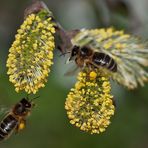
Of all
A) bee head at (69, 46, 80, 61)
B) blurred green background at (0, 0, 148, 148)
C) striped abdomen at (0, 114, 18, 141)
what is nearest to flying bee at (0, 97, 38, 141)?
striped abdomen at (0, 114, 18, 141)

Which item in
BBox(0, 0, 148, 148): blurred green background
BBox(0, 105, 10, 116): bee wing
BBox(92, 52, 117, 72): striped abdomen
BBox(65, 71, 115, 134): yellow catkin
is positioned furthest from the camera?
BBox(0, 0, 148, 148): blurred green background

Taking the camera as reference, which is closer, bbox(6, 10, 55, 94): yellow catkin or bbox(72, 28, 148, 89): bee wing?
bbox(6, 10, 55, 94): yellow catkin

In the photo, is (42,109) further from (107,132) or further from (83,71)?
(83,71)

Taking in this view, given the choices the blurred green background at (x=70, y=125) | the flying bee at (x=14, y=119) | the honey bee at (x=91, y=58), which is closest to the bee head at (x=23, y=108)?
the flying bee at (x=14, y=119)

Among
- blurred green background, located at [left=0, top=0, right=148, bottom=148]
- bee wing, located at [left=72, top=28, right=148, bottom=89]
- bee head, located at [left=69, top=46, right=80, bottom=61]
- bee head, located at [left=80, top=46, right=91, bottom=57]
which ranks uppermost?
bee head, located at [left=69, top=46, right=80, bottom=61]

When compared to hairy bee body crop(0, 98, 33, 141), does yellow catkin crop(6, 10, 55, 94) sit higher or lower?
higher

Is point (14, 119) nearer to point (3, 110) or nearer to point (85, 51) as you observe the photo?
point (3, 110)

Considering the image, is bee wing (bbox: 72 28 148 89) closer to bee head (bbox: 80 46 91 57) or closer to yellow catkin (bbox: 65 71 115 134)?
bee head (bbox: 80 46 91 57)

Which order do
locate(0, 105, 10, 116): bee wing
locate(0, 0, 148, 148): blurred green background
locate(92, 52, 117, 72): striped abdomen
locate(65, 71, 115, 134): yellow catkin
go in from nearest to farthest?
locate(65, 71, 115, 134): yellow catkin
locate(92, 52, 117, 72): striped abdomen
locate(0, 105, 10, 116): bee wing
locate(0, 0, 148, 148): blurred green background
